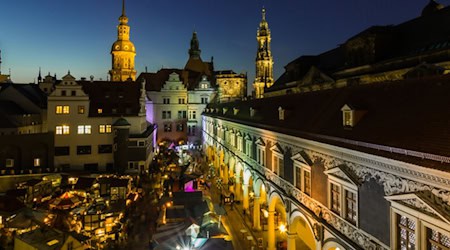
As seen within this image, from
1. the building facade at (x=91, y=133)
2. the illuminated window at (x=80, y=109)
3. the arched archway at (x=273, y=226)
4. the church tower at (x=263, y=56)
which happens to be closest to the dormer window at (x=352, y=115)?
the arched archway at (x=273, y=226)

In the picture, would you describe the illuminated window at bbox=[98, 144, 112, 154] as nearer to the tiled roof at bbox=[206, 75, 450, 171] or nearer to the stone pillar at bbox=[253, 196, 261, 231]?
the stone pillar at bbox=[253, 196, 261, 231]

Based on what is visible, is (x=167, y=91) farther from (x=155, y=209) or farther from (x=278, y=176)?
(x=278, y=176)

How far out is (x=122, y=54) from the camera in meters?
75.8

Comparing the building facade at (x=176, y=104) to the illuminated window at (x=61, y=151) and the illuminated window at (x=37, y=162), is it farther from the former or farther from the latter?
the illuminated window at (x=37, y=162)

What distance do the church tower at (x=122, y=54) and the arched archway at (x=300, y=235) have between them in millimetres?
64261

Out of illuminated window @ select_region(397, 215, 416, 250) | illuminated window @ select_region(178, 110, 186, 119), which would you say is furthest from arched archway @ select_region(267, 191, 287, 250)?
illuminated window @ select_region(178, 110, 186, 119)

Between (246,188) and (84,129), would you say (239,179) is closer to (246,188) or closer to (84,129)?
(246,188)

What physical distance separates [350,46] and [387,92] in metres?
20.6

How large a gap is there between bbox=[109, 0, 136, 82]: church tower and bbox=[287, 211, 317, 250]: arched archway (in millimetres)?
64261

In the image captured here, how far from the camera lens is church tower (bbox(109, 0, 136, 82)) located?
249ft

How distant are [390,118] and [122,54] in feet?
244

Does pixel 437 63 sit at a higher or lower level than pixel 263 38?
lower

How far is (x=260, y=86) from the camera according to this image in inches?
2771

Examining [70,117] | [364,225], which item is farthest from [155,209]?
[364,225]
